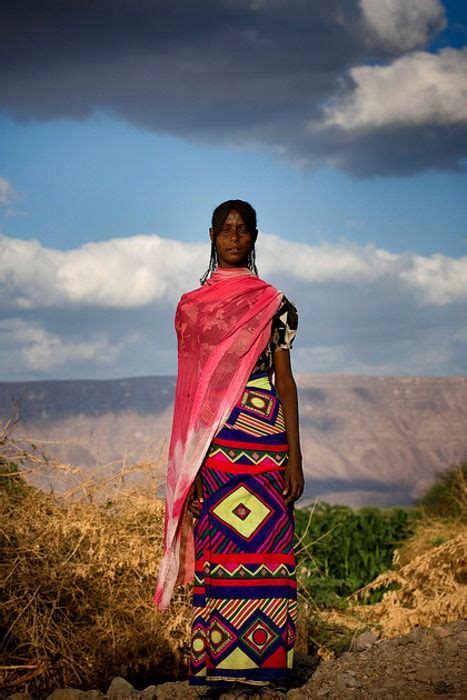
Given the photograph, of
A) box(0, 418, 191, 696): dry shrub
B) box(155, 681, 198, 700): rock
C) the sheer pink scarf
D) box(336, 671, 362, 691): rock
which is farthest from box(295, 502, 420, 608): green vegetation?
the sheer pink scarf

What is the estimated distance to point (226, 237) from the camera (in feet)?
15.2

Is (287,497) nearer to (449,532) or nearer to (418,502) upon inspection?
(449,532)

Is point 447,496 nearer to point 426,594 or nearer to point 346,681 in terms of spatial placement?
point 426,594

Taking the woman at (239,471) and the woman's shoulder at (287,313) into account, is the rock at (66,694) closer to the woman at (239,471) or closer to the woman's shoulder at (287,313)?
the woman at (239,471)

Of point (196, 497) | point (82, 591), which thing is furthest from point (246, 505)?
point (82, 591)

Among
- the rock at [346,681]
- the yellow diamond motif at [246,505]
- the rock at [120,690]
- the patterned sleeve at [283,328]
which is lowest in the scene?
the rock at [120,690]

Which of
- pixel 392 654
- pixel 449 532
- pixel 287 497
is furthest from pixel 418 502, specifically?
pixel 287 497

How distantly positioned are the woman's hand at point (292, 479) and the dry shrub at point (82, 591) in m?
1.88

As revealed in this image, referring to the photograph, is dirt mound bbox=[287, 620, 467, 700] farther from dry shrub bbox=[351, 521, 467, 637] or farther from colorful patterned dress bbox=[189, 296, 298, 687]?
dry shrub bbox=[351, 521, 467, 637]

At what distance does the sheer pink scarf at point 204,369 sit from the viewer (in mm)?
4512

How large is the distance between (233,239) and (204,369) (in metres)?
0.71

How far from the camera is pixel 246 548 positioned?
441cm

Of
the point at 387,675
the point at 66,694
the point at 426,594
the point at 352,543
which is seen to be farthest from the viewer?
the point at 352,543

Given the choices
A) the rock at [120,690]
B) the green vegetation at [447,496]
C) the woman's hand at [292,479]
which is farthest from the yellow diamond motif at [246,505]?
the green vegetation at [447,496]
